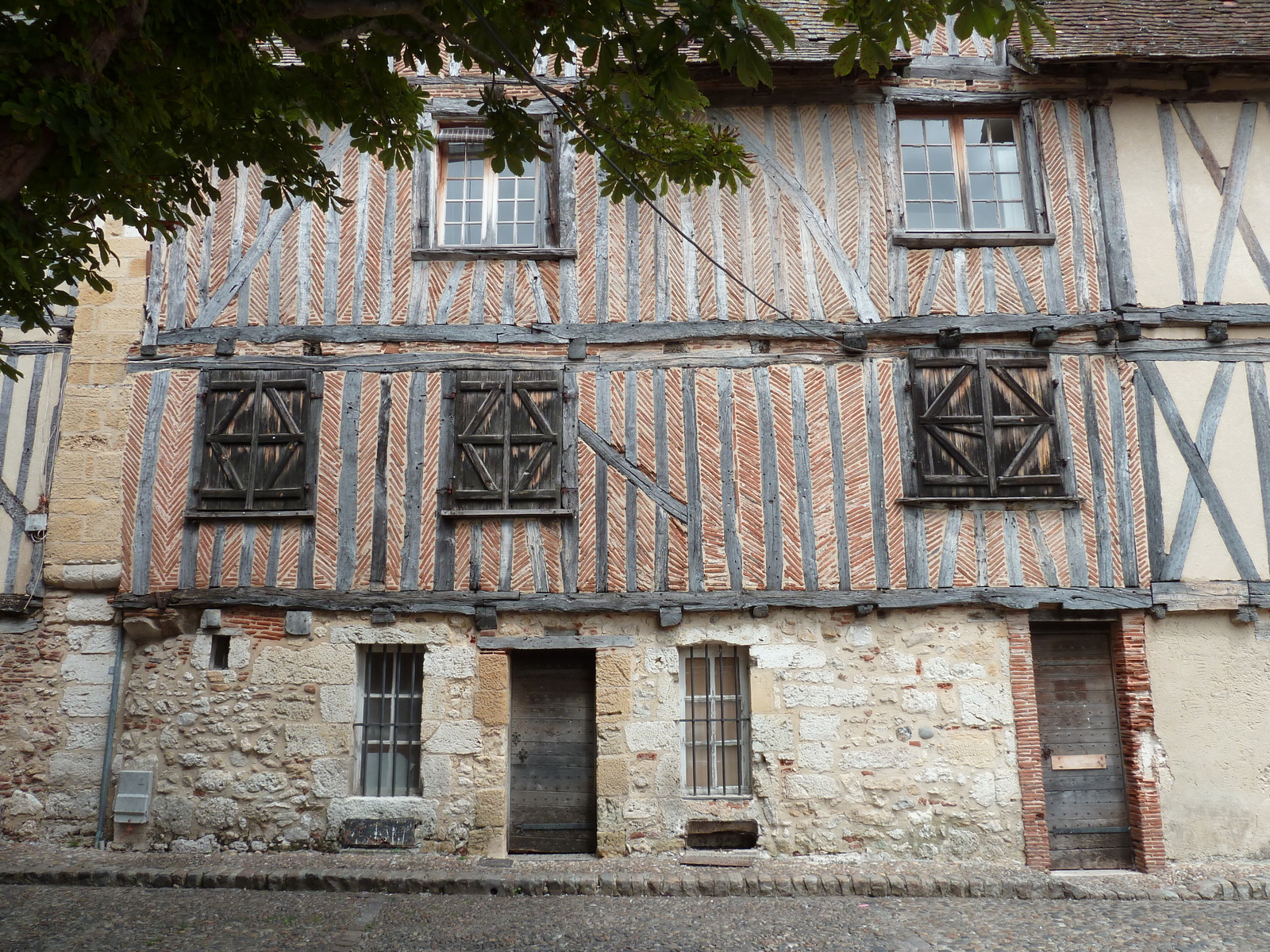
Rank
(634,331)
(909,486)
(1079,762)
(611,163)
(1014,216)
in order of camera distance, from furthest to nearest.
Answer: (1014,216)
(634,331)
(909,486)
(1079,762)
(611,163)

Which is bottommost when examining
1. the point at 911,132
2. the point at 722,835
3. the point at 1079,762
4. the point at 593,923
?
the point at 593,923

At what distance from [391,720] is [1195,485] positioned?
6676 mm

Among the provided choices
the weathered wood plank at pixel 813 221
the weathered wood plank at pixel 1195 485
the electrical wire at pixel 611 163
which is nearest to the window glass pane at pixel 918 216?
the weathered wood plank at pixel 813 221

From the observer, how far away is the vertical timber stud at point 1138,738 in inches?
251

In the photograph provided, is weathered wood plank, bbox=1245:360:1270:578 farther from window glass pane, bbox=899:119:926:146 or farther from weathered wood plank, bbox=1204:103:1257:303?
window glass pane, bbox=899:119:926:146

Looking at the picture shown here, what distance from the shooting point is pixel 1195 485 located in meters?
6.80

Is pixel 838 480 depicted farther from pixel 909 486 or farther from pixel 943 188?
pixel 943 188

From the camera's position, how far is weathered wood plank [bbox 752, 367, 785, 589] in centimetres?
677

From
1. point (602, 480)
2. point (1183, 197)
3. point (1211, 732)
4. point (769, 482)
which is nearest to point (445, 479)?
point (602, 480)

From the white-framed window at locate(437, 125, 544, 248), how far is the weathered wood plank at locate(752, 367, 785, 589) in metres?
2.31

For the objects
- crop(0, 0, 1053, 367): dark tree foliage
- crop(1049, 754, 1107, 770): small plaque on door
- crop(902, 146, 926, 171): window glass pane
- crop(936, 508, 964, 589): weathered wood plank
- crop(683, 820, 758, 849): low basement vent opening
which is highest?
crop(902, 146, 926, 171): window glass pane

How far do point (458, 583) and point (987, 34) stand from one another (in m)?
5.11

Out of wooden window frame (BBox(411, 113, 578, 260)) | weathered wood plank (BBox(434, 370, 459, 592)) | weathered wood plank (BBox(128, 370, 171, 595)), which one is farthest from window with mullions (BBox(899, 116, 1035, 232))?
weathered wood plank (BBox(128, 370, 171, 595))

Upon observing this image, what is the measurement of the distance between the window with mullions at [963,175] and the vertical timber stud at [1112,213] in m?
0.60
